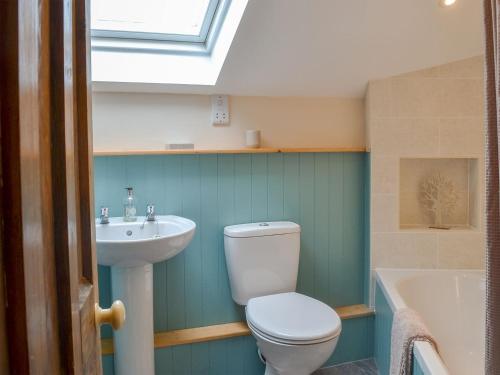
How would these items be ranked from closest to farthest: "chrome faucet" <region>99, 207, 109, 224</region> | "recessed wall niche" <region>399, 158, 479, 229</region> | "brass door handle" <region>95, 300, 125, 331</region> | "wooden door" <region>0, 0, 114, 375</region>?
1. "wooden door" <region>0, 0, 114, 375</region>
2. "brass door handle" <region>95, 300, 125, 331</region>
3. "chrome faucet" <region>99, 207, 109, 224</region>
4. "recessed wall niche" <region>399, 158, 479, 229</region>

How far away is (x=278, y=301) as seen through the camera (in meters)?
1.84

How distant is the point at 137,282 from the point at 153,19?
136 centimetres

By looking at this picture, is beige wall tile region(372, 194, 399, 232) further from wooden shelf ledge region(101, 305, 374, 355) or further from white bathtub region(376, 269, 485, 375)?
wooden shelf ledge region(101, 305, 374, 355)

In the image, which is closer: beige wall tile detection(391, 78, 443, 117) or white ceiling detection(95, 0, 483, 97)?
white ceiling detection(95, 0, 483, 97)

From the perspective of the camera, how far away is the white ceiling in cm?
160

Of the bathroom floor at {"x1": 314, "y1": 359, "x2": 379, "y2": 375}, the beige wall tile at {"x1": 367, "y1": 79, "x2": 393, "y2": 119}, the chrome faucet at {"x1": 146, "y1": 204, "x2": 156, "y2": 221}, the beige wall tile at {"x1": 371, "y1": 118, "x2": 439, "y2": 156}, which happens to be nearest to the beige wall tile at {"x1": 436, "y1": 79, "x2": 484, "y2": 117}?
the beige wall tile at {"x1": 371, "y1": 118, "x2": 439, "y2": 156}

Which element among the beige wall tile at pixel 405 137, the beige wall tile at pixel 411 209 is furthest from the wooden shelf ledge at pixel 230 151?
the beige wall tile at pixel 411 209

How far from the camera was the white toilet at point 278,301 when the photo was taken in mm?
1540

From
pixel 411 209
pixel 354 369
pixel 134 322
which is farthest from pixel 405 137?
pixel 134 322

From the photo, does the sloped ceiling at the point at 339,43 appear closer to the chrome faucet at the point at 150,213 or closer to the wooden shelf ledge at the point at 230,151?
the wooden shelf ledge at the point at 230,151

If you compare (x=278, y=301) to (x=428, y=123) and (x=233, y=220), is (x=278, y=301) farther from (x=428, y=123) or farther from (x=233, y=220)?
(x=428, y=123)

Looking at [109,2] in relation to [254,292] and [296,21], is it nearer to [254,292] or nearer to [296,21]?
[296,21]

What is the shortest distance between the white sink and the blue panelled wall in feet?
0.61

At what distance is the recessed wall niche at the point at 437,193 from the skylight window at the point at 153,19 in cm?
153
